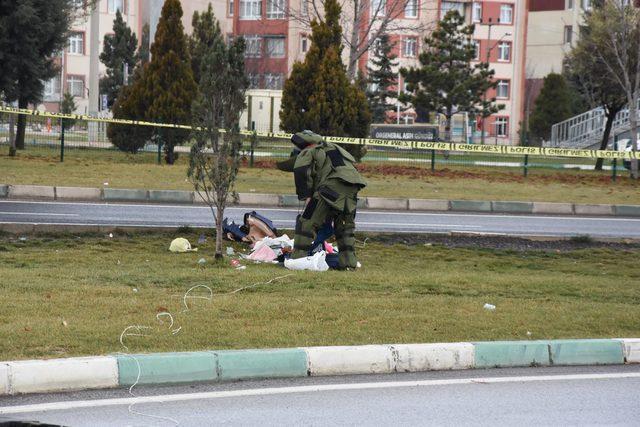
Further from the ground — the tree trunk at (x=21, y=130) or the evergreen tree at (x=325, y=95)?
the evergreen tree at (x=325, y=95)

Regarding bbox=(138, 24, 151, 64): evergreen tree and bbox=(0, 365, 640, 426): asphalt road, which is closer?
bbox=(0, 365, 640, 426): asphalt road

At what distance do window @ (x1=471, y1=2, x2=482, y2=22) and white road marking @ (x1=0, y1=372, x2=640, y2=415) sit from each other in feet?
222

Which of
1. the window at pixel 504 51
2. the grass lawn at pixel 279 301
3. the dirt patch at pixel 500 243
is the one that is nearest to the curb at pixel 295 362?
the grass lawn at pixel 279 301

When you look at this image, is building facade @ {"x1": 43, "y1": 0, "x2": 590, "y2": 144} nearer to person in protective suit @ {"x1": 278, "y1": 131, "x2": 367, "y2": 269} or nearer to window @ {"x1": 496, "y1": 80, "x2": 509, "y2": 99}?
window @ {"x1": 496, "y1": 80, "x2": 509, "y2": 99}

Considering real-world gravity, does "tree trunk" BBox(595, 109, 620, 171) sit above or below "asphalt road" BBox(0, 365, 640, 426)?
above

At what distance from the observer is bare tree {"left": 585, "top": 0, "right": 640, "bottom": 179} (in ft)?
104

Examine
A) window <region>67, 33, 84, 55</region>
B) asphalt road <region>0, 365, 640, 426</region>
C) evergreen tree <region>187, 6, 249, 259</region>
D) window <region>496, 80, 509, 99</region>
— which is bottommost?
asphalt road <region>0, 365, 640, 426</region>

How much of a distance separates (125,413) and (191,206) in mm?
13382

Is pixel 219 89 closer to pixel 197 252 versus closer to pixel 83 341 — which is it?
pixel 197 252

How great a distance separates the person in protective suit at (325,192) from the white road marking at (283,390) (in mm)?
4444

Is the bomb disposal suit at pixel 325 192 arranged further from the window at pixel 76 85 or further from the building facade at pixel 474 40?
the window at pixel 76 85

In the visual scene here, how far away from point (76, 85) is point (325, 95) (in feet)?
175

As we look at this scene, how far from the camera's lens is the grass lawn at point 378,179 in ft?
71.7

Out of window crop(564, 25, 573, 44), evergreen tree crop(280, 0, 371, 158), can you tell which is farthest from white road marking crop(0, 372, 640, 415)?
window crop(564, 25, 573, 44)
